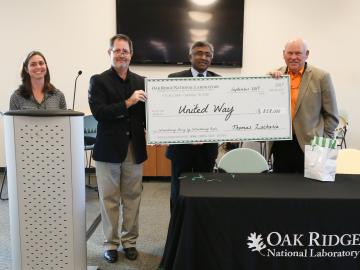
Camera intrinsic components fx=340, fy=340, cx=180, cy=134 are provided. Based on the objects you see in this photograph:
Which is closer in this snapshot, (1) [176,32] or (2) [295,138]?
(2) [295,138]

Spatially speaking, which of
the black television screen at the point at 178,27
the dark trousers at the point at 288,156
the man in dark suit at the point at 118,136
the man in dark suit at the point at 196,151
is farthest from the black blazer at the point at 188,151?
the black television screen at the point at 178,27

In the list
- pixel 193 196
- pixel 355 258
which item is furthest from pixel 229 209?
pixel 355 258

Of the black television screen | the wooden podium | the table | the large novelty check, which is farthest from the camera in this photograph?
the black television screen

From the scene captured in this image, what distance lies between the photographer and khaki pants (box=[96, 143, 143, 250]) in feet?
7.53

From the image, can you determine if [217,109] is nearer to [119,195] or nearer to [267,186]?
[267,186]

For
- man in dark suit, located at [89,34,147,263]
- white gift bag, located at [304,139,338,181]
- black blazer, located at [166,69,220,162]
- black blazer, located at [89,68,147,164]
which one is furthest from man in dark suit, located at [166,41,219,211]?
white gift bag, located at [304,139,338,181]

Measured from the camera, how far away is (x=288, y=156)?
2430 mm

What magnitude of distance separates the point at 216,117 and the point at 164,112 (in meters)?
0.33

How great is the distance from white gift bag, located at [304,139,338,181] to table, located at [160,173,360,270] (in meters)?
0.22

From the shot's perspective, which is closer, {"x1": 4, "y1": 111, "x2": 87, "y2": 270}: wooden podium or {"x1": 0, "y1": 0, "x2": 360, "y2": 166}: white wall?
{"x1": 4, "y1": 111, "x2": 87, "y2": 270}: wooden podium

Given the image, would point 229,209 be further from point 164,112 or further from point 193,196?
point 164,112

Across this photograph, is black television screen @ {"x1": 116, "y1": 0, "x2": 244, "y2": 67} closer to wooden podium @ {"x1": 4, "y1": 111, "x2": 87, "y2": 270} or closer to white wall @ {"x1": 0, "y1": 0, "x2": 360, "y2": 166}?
white wall @ {"x1": 0, "y1": 0, "x2": 360, "y2": 166}

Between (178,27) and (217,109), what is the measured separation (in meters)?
2.99

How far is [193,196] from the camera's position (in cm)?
163
